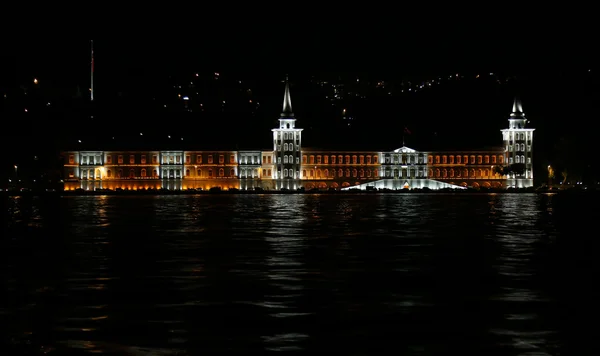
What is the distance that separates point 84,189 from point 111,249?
400 feet

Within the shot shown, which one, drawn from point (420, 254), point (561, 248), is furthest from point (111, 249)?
point (561, 248)

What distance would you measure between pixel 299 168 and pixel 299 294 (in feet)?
451

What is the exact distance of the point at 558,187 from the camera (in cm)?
16212

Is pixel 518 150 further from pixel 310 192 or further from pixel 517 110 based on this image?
pixel 310 192

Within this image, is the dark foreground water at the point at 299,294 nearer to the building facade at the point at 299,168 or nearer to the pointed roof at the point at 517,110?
the building facade at the point at 299,168

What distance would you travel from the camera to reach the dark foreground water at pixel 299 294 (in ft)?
59.7

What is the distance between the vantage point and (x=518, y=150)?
540 ft

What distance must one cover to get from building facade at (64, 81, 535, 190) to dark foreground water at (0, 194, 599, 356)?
114438 mm

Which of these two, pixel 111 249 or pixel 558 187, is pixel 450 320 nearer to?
pixel 111 249

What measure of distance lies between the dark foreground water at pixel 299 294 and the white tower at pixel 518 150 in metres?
120

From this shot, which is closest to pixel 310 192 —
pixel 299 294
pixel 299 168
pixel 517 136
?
pixel 299 168

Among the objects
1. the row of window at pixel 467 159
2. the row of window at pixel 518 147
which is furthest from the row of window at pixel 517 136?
the row of window at pixel 467 159

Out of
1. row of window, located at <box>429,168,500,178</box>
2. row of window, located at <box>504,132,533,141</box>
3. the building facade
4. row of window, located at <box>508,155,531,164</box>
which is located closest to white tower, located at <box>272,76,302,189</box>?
the building facade

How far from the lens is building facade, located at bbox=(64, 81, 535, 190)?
159250 millimetres
